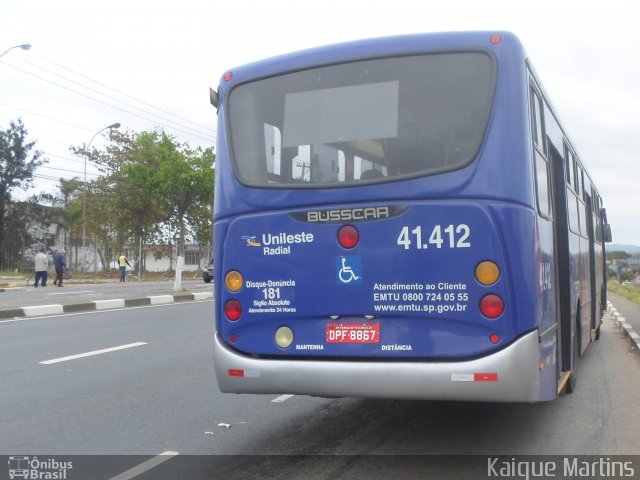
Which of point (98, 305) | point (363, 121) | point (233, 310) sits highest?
point (363, 121)

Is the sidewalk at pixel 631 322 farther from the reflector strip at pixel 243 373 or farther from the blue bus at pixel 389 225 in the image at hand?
the reflector strip at pixel 243 373

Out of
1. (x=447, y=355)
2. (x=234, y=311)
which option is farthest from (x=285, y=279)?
(x=447, y=355)

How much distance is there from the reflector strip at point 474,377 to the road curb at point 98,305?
13.1 meters

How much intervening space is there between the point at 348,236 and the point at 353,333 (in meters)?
0.69

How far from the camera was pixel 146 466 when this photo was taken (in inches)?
197

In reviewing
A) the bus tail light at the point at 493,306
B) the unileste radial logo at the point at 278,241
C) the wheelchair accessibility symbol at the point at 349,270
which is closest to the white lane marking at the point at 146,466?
the unileste radial logo at the point at 278,241

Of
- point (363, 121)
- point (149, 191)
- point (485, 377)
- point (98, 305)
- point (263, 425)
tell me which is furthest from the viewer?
point (149, 191)

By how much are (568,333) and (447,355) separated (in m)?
2.53

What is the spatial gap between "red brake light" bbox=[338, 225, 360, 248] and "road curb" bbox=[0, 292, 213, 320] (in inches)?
490

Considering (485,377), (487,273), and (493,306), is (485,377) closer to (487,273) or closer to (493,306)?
(493,306)

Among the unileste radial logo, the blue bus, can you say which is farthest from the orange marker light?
the unileste radial logo

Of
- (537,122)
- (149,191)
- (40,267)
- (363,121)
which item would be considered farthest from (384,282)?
(149,191)

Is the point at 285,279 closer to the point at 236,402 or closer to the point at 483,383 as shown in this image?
the point at 483,383

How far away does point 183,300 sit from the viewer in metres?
21.9
